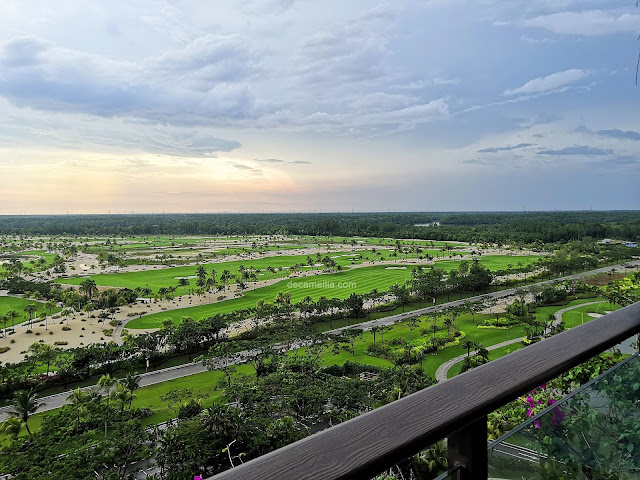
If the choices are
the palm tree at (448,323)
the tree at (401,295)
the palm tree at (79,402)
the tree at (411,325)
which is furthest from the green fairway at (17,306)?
the palm tree at (448,323)

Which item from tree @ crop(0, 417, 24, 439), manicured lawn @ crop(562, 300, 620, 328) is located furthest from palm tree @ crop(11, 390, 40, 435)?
manicured lawn @ crop(562, 300, 620, 328)

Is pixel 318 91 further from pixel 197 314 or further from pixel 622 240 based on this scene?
pixel 622 240

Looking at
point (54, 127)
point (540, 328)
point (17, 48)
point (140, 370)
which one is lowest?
point (140, 370)

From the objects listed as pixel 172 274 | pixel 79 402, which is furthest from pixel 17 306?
pixel 79 402

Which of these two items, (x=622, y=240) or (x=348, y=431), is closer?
(x=348, y=431)

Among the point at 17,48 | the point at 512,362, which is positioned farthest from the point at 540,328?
the point at 17,48

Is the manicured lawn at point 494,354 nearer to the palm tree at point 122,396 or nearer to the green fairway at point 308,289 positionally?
the palm tree at point 122,396

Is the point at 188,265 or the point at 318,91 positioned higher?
the point at 318,91

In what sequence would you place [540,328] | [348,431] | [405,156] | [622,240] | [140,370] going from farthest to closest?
[622,240] → [405,156] → [540,328] → [140,370] → [348,431]
